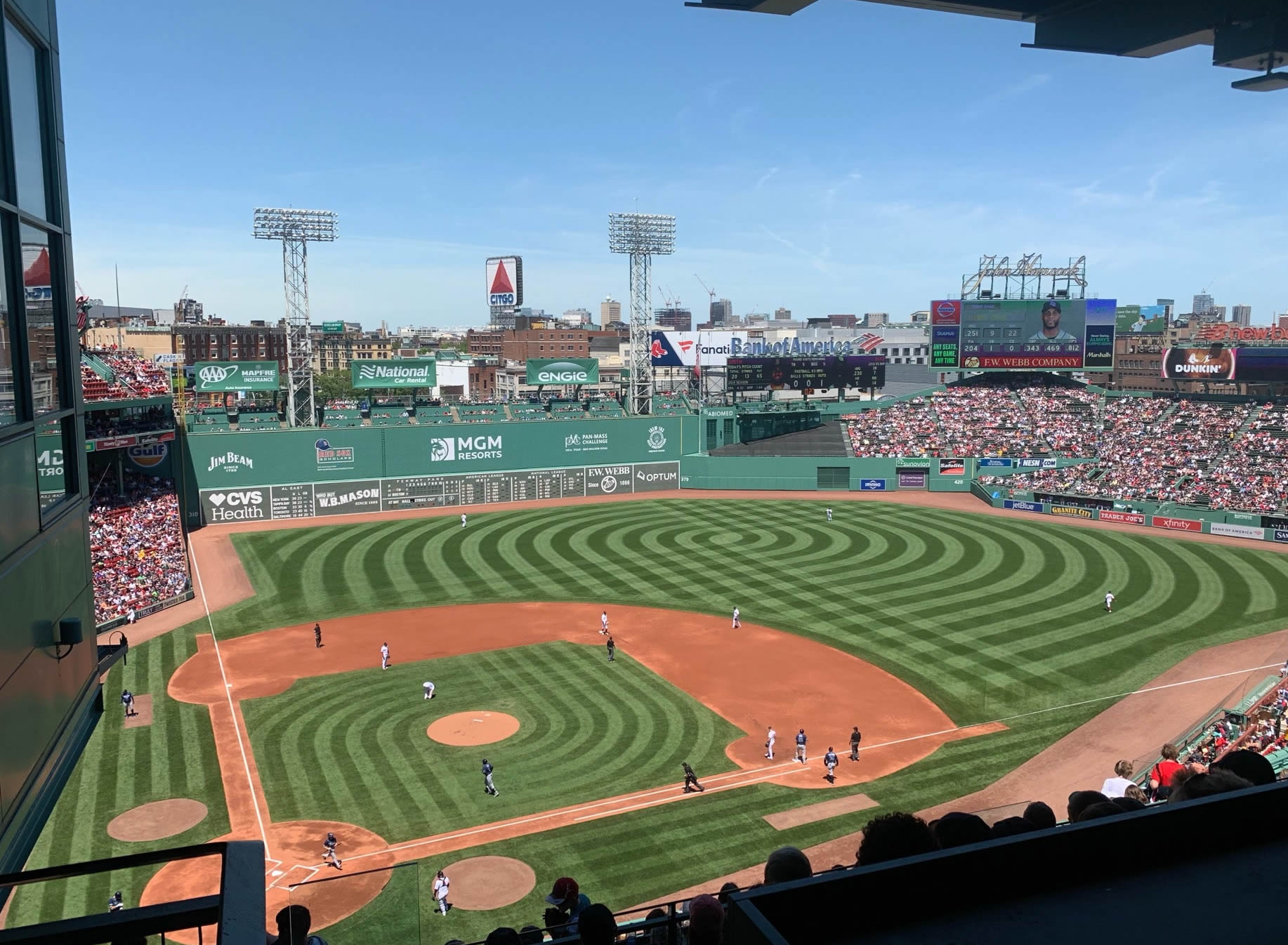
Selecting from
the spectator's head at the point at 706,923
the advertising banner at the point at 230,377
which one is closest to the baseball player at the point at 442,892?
the spectator's head at the point at 706,923

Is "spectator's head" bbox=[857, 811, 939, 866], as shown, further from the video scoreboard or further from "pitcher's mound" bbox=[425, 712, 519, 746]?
the video scoreboard

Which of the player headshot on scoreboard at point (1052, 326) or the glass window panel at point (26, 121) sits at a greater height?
the player headshot on scoreboard at point (1052, 326)

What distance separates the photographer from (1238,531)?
46.4 m

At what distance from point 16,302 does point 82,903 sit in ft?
47.2

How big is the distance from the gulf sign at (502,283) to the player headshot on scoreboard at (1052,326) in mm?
44954

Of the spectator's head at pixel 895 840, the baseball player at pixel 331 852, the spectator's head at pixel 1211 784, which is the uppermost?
the spectator's head at pixel 895 840

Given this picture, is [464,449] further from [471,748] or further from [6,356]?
[6,356]

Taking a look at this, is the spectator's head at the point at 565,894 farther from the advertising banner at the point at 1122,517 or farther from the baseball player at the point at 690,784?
the advertising banner at the point at 1122,517

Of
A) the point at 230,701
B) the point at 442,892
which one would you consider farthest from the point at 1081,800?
the point at 230,701

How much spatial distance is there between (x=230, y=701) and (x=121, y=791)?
5.58 m

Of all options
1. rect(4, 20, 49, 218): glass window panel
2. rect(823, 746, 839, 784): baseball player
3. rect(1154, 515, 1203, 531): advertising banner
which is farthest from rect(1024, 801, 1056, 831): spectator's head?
rect(1154, 515, 1203, 531): advertising banner

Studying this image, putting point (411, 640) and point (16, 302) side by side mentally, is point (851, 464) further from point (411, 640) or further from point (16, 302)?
point (16, 302)

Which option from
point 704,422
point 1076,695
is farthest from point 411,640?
point 704,422

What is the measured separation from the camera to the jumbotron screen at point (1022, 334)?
2707 inches
